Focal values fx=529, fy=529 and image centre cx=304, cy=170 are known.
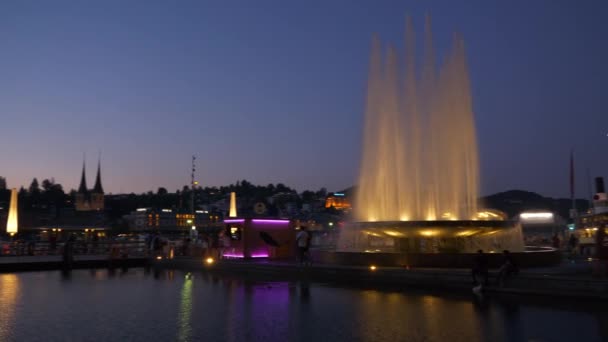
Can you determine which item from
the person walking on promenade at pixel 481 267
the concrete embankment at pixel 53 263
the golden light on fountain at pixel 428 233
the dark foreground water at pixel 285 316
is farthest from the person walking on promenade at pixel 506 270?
the concrete embankment at pixel 53 263

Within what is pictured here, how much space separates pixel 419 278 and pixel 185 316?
28.3 feet

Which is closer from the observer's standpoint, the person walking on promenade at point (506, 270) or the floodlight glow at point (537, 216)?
the person walking on promenade at point (506, 270)

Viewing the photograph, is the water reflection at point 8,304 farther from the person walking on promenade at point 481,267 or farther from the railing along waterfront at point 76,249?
the person walking on promenade at point 481,267

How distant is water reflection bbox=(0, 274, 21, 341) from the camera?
10.7 m

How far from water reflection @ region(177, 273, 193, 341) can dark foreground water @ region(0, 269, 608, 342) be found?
2 cm

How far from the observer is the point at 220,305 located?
46.3ft

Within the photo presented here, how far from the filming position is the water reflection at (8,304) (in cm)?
1070

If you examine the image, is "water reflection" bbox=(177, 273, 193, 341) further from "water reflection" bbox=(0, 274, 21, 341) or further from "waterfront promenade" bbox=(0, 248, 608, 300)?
"waterfront promenade" bbox=(0, 248, 608, 300)

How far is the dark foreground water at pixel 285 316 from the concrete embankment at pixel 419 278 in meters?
0.95

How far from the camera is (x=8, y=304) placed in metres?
14.6

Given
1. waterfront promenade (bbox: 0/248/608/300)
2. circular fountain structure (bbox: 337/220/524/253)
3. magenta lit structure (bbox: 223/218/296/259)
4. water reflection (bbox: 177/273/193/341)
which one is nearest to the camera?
water reflection (bbox: 177/273/193/341)

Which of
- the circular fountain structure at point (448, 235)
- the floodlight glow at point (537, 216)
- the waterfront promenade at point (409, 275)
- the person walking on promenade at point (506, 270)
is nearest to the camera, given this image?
the waterfront promenade at point (409, 275)

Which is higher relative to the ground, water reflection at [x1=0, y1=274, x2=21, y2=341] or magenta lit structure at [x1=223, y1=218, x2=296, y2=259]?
magenta lit structure at [x1=223, y1=218, x2=296, y2=259]

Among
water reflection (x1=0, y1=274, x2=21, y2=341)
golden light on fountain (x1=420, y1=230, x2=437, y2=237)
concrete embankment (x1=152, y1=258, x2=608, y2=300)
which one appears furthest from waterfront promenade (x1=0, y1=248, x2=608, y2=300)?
water reflection (x1=0, y1=274, x2=21, y2=341)
